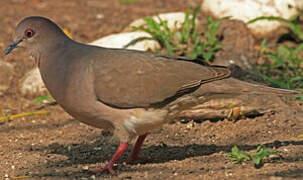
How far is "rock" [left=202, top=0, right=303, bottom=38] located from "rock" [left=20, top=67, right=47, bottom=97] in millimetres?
2927

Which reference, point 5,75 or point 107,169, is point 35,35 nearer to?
point 107,169

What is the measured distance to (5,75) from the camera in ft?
23.6

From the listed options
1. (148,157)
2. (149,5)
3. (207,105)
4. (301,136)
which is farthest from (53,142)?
(149,5)

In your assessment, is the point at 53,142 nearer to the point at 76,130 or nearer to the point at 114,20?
the point at 76,130

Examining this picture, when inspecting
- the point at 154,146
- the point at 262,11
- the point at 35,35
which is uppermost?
the point at 35,35

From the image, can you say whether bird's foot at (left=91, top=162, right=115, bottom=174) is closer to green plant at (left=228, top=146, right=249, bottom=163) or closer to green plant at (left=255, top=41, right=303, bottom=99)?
green plant at (left=228, top=146, right=249, bottom=163)

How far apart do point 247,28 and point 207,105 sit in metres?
2.28

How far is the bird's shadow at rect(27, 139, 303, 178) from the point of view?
14.6 feet

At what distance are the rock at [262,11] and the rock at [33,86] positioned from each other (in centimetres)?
293

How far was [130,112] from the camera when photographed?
13.9 ft

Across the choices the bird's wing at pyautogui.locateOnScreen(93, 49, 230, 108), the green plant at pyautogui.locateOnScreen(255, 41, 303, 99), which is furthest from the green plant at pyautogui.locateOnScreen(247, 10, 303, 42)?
the bird's wing at pyautogui.locateOnScreen(93, 49, 230, 108)

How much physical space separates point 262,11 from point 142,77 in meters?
3.67

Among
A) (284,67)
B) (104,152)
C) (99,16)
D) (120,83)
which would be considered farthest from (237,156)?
(99,16)

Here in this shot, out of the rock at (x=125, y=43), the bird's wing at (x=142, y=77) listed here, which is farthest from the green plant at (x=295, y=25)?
the bird's wing at (x=142, y=77)
